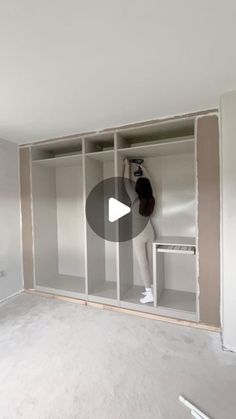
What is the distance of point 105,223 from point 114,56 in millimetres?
2187

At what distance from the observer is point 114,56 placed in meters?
1.35

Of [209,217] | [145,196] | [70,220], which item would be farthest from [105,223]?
[209,217]

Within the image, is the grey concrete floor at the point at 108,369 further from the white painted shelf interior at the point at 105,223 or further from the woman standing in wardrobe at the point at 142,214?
the woman standing in wardrobe at the point at 142,214

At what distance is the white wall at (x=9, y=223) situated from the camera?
2908mm

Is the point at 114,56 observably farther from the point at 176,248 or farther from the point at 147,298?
the point at 147,298

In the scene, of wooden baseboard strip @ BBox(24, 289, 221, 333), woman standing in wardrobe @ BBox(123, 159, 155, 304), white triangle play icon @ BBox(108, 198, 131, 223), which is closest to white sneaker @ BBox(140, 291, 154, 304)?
woman standing in wardrobe @ BBox(123, 159, 155, 304)

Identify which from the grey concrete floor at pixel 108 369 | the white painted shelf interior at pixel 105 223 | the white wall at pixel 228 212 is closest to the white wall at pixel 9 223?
the white painted shelf interior at pixel 105 223

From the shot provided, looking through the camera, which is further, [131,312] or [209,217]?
[131,312]

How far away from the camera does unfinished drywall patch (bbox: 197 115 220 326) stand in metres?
2.15

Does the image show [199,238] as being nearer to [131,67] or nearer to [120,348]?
[120,348]

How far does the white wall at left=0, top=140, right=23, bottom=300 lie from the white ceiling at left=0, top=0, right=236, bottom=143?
0.91 meters

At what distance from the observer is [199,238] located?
87.5 inches

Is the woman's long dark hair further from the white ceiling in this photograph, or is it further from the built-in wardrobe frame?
the white ceiling
